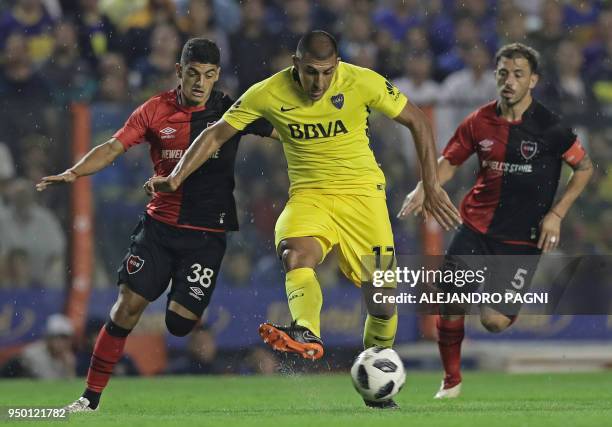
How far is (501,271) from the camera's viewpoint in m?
10.4

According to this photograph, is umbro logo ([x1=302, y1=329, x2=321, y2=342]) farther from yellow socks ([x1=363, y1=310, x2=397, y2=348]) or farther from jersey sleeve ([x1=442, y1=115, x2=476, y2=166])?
jersey sleeve ([x1=442, y1=115, x2=476, y2=166])

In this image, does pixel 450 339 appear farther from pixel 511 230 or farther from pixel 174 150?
pixel 174 150

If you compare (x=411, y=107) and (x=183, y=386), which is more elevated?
(x=411, y=107)

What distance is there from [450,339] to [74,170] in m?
3.17

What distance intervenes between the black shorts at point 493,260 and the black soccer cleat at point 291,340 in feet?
8.71

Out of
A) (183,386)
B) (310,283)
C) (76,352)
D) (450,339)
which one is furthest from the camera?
(76,352)

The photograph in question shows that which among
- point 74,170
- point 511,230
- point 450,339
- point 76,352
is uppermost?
point 74,170

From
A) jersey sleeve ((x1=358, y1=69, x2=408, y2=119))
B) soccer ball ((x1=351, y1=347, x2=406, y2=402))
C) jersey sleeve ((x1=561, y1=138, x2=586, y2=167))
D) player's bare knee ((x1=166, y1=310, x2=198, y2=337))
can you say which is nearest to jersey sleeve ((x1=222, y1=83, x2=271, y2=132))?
jersey sleeve ((x1=358, y1=69, x2=408, y2=119))

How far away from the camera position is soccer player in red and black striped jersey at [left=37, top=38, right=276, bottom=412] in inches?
356

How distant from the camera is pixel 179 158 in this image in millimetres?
9305

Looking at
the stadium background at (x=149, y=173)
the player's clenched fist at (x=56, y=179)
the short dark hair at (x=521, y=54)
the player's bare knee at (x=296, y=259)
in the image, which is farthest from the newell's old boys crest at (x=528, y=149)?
the player's clenched fist at (x=56, y=179)

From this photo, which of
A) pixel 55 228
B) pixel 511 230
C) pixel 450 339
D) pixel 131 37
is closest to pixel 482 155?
pixel 511 230

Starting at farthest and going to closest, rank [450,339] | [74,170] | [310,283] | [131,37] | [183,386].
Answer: [131,37], [183,386], [450,339], [74,170], [310,283]

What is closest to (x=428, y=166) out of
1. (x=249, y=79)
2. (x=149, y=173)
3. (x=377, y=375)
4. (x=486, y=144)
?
(x=377, y=375)
